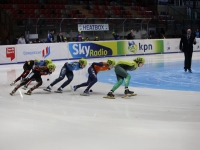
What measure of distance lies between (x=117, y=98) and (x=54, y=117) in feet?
7.90

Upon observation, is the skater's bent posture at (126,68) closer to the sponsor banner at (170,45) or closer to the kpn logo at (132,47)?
the kpn logo at (132,47)

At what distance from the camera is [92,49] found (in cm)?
2247

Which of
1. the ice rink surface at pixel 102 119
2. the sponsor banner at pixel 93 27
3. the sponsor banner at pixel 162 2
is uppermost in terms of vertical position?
the sponsor banner at pixel 162 2

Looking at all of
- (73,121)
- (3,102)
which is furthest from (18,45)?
(73,121)

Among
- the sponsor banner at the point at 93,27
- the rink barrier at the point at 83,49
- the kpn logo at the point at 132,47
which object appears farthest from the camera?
the sponsor banner at the point at 93,27

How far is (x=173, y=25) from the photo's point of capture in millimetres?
31625

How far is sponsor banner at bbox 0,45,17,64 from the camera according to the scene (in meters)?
18.8

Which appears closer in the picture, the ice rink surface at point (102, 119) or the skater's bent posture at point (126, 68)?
the ice rink surface at point (102, 119)

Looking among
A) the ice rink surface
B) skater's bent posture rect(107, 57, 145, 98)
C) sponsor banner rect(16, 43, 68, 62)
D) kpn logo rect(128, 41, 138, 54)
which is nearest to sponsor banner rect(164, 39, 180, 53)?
kpn logo rect(128, 41, 138, 54)

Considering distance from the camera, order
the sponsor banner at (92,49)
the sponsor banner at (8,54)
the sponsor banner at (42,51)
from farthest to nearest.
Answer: the sponsor banner at (92,49) → the sponsor banner at (42,51) → the sponsor banner at (8,54)

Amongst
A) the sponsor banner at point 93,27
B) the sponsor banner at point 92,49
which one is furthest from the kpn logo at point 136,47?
the sponsor banner at point 93,27

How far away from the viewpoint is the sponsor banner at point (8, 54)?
61.8 feet

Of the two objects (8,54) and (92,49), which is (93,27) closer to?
(92,49)

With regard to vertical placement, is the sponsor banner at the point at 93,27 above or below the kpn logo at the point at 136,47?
above
